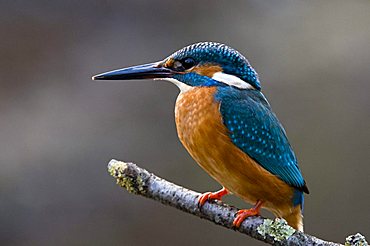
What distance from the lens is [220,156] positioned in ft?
6.70

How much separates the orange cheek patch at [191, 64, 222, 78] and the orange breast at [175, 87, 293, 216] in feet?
0.16

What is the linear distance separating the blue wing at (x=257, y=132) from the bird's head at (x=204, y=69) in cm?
4

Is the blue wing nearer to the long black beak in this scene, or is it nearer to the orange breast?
the orange breast

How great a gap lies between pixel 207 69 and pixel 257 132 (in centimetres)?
25

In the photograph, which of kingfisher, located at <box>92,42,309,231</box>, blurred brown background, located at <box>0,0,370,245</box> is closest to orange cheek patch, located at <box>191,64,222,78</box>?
kingfisher, located at <box>92,42,309,231</box>

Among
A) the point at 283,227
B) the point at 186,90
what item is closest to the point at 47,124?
the point at 186,90

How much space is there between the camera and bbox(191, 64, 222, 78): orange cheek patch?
2117 millimetres

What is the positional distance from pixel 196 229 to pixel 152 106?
0.90 meters

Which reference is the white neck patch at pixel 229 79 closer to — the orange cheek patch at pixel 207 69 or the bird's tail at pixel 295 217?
the orange cheek patch at pixel 207 69

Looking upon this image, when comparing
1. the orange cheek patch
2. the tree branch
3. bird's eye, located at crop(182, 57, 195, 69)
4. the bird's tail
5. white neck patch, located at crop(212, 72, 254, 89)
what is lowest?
A: the bird's tail

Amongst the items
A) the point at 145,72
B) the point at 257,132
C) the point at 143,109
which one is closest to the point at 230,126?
the point at 257,132

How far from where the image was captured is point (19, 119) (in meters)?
4.53

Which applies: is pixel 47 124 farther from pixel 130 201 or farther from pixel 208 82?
pixel 208 82

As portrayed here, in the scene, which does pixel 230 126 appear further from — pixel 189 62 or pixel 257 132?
pixel 189 62
